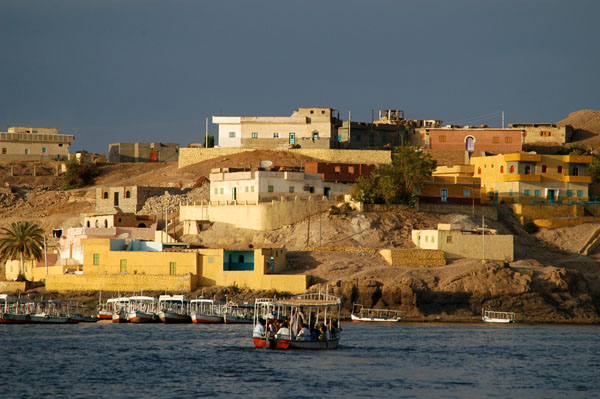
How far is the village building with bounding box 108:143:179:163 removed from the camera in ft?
415

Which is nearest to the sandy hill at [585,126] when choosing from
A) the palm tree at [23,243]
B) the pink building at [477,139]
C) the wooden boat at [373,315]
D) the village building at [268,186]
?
the pink building at [477,139]

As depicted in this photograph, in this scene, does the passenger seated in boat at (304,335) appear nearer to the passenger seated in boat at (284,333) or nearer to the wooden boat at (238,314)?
the passenger seated in boat at (284,333)

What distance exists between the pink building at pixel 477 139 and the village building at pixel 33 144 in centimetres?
4191

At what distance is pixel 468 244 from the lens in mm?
85312

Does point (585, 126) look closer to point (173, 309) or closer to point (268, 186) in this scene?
point (268, 186)

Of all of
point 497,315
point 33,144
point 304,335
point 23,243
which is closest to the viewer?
point 304,335

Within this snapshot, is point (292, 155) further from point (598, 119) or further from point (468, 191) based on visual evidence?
point (598, 119)

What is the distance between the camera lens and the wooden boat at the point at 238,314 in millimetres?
75062

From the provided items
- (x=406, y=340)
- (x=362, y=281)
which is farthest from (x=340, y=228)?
(x=406, y=340)

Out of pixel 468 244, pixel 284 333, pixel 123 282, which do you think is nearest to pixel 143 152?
pixel 123 282

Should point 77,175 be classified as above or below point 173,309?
above

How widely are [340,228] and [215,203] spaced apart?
12.0 metres

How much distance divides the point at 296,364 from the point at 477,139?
2576 inches

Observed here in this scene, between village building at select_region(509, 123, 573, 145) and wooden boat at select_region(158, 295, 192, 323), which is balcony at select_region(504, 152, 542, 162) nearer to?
village building at select_region(509, 123, 573, 145)
